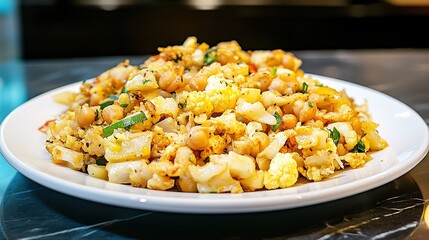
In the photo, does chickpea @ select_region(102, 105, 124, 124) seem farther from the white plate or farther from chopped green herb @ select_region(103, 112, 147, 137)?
the white plate

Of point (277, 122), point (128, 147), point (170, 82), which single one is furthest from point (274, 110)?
point (128, 147)

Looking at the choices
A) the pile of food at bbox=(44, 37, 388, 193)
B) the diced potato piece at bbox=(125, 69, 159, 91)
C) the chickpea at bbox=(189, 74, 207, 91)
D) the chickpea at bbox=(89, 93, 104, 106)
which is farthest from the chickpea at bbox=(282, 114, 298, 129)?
the chickpea at bbox=(89, 93, 104, 106)

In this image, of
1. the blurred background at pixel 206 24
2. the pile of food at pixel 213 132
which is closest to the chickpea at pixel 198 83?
the pile of food at pixel 213 132

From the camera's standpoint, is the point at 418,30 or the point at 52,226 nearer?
the point at 52,226

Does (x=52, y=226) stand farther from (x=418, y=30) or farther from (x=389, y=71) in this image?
(x=418, y=30)

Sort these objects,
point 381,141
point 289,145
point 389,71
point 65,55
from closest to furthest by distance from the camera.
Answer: point 289,145, point 381,141, point 389,71, point 65,55

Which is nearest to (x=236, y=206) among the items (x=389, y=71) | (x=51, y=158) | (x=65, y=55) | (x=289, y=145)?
(x=289, y=145)

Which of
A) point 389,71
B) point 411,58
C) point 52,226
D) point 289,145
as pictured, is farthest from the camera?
point 411,58
